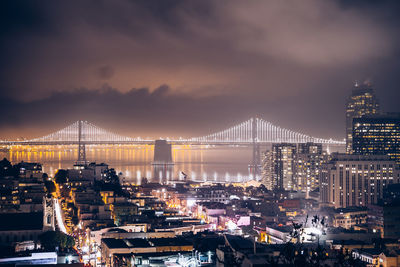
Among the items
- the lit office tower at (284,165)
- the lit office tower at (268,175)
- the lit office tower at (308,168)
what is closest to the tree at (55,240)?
the lit office tower at (308,168)

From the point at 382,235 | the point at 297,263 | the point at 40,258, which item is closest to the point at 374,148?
the point at 382,235

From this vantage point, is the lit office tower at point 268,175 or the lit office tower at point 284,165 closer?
the lit office tower at point 284,165

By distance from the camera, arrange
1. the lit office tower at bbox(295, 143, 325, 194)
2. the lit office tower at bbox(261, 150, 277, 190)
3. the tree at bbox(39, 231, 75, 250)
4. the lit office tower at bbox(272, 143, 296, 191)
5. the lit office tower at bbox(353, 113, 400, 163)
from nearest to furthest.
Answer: the tree at bbox(39, 231, 75, 250), the lit office tower at bbox(353, 113, 400, 163), the lit office tower at bbox(295, 143, 325, 194), the lit office tower at bbox(272, 143, 296, 191), the lit office tower at bbox(261, 150, 277, 190)

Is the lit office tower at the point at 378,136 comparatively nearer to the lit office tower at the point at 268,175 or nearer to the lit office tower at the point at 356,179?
the lit office tower at the point at 268,175

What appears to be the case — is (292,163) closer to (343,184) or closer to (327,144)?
(343,184)

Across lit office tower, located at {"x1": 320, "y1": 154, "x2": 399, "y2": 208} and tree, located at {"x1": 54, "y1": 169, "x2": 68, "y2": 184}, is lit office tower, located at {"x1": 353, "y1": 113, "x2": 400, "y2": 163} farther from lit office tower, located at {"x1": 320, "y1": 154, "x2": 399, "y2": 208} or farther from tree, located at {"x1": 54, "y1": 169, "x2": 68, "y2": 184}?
tree, located at {"x1": 54, "y1": 169, "x2": 68, "y2": 184}

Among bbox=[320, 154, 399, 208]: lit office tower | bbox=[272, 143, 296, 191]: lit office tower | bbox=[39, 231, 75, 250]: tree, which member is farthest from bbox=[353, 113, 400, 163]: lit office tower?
bbox=[39, 231, 75, 250]: tree

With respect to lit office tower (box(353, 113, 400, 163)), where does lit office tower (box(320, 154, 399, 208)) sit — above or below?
below
